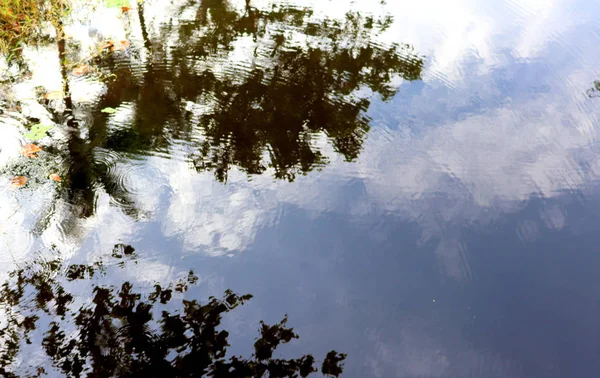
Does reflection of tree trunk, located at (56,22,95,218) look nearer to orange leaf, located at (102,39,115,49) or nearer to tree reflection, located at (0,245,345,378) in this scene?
tree reflection, located at (0,245,345,378)

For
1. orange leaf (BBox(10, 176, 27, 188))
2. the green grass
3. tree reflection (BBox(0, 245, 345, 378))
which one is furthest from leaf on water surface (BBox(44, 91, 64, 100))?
tree reflection (BBox(0, 245, 345, 378))

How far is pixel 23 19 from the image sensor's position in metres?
4.82

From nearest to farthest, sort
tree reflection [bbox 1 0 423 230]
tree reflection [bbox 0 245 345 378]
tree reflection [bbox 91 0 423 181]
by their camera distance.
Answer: tree reflection [bbox 0 245 345 378] → tree reflection [bbox 1 0 423 230] → tree reflection [bbox 91 0 423 181]

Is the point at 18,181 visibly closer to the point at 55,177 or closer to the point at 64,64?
the point at 55,177

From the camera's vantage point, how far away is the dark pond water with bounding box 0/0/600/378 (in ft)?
8.64

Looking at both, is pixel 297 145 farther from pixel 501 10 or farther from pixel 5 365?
pixel 501 10

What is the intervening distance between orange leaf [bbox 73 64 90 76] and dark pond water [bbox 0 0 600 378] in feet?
0.08

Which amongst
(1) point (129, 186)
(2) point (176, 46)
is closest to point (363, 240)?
(1) point (129, 186)

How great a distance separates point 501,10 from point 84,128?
5.40m

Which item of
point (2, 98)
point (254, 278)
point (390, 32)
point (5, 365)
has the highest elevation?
point (390, 32)

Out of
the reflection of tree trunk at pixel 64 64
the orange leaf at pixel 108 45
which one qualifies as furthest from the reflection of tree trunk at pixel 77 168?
the orange leaf at pixel 108 45

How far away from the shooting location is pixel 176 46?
470 centimetres

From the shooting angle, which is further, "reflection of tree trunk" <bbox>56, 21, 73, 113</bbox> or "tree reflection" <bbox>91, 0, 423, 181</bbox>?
"reflection of tree trunk" <bbox>56, 21, 73, 113</bbox>

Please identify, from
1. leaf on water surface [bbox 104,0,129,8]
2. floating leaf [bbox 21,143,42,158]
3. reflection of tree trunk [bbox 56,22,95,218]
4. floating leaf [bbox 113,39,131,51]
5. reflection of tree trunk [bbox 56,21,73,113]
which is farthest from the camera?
leaf on water surface [bbox 104,0,129,8]
